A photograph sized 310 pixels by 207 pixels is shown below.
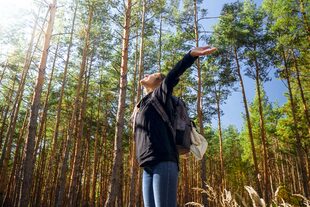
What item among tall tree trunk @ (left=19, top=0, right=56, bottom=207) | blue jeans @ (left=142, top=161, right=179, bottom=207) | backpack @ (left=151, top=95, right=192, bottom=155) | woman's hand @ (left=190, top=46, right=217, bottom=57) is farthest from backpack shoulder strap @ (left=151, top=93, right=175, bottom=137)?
tall tree trunk @ (left=19, top=0, right=56, bottom=207)

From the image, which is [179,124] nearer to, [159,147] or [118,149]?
[159,147]

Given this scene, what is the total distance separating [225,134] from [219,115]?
19735 mm

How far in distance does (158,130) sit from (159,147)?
147 mm

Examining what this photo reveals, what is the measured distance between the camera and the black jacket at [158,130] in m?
1.89

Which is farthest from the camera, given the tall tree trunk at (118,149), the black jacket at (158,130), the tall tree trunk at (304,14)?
the tall tree trunk at (304,14)

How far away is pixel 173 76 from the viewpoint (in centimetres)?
201

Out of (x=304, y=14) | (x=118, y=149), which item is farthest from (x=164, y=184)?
(x=304, y=14)

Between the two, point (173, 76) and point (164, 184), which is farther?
point (173, 76)

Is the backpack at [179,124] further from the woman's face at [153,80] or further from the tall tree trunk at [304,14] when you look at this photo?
the tall tree trunk at [304,14]

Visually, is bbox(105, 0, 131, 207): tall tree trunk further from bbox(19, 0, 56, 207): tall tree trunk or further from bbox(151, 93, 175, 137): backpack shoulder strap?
bbox(151, 93, 175, 137): backpack shoulder strap

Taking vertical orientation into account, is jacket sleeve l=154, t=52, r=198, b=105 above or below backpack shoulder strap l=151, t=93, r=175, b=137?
above

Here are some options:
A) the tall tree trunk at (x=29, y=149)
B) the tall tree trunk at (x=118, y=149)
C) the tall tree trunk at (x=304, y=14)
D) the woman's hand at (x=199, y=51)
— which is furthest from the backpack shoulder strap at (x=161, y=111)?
the tall tree trunk at (x=304, y=14)

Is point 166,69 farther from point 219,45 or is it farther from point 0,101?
point 0,101

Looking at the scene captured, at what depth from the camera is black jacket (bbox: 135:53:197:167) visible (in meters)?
1.89
